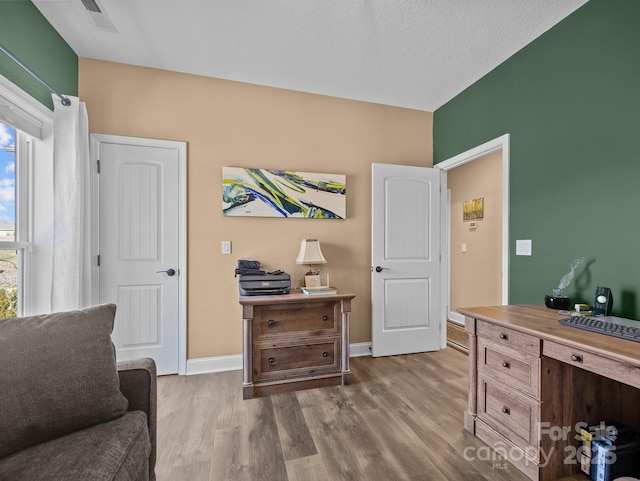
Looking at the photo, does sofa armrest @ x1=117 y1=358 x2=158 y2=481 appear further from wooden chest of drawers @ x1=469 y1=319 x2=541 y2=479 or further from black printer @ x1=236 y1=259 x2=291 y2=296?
wooden chest of drawers @ x1=469 y1=319 x2=541 y2=479

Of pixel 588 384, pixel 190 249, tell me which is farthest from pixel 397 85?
pixel 588 384

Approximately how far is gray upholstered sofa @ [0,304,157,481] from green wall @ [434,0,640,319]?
2.56 meters

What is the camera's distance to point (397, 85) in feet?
9.53

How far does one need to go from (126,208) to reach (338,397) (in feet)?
7.87

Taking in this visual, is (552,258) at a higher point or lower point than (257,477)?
higher

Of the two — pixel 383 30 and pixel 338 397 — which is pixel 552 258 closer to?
pixel 338 397

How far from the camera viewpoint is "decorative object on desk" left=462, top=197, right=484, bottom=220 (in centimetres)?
403

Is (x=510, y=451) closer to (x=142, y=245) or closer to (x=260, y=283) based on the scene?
(x=260, y=283)

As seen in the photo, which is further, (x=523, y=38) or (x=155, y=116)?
(x=155, y=116)

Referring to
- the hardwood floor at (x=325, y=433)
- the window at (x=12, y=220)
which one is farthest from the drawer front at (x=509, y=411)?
the window at (x=12, y=220)

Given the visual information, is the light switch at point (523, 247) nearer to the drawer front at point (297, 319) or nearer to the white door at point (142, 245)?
the drawer front at point (297, 319)

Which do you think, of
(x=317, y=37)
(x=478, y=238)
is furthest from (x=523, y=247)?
(x=317, y=37)

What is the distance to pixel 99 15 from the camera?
196 cm

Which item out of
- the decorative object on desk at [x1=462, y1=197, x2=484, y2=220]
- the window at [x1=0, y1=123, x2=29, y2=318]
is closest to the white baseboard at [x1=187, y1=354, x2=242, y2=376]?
the window at [x1=0, y1=123, x2=29, y2=318]
